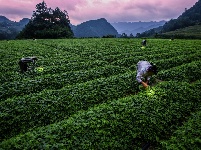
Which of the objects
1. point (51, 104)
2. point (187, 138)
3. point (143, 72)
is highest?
point (143, 72)

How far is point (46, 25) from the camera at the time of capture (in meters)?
78.9

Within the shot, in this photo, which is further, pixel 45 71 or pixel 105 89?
pixel 45 71

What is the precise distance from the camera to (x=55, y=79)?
13203 millimetres

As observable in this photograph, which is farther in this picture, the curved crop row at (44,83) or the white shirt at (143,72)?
the curved crop row at (44,83)

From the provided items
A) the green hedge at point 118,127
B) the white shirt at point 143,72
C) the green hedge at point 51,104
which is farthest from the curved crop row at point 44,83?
the white shirt at point 143,72

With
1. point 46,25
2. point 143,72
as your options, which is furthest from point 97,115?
point 46,25

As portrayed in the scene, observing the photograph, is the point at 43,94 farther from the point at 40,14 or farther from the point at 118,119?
the point at 40,14

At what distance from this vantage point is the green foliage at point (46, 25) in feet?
239

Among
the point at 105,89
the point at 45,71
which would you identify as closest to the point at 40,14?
the point at 45,71

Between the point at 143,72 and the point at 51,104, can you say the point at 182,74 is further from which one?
the point at 51,104

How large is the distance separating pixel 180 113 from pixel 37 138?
6.31 metres

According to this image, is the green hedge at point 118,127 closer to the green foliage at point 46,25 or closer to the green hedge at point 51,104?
the green hedge at point 51,104

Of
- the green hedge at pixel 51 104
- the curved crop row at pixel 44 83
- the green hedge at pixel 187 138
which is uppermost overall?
the curved crop row at pixel 44 83

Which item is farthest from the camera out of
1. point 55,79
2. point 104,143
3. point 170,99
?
point 55,79
